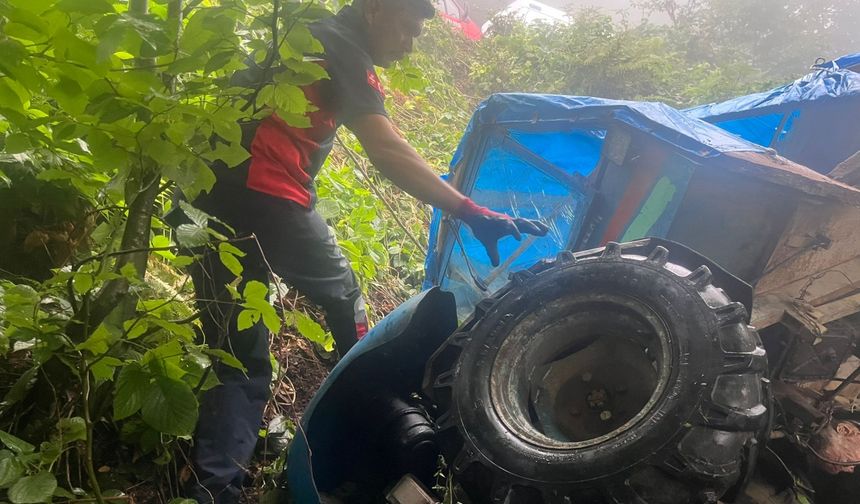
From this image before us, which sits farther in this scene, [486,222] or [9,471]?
[486,222]

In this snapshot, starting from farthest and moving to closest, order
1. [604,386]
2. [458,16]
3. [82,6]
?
1. [458,16]
2. [604,386]
3. [82,6]

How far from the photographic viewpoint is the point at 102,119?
3.64 feet

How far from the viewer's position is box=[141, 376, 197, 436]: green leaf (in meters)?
1.22

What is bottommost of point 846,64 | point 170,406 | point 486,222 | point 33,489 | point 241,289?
point 241,289

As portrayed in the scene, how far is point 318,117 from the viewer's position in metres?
2.14

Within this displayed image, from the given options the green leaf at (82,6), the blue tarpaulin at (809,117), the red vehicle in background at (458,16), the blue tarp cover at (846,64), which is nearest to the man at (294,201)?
the green leaf at (82,6)

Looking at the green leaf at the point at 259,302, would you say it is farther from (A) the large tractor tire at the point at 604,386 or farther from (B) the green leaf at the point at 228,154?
(A) the large tractor tire at the point at 604,386

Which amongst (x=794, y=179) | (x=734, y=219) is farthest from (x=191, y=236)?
(x=734, y=219)

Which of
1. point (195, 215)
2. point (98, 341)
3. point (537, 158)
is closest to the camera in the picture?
point (98, 341)

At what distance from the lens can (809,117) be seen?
3996 mm

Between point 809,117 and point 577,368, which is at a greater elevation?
point 809,117

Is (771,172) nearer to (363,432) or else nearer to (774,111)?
(363,432)

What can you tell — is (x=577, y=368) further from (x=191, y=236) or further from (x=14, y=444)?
(x=14, y=444)

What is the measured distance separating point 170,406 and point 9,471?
0.31m
